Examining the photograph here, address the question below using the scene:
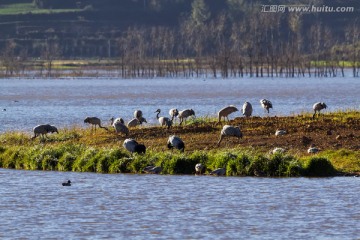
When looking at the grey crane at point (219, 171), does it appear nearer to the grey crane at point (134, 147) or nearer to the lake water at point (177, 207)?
the lake water at point (177, 207)

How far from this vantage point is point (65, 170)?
131ft

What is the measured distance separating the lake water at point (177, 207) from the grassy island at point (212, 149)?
2.18ft

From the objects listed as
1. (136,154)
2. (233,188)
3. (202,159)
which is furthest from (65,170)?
(233,188)

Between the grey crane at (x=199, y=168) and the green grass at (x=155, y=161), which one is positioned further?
the grey crane at (x=199, y=168)

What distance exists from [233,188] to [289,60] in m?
151

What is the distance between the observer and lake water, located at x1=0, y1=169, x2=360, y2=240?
2688 centimetres

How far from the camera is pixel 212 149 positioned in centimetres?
4053

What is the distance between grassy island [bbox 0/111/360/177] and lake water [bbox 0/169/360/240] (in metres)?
0.66

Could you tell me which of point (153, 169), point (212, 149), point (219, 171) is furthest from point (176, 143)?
point (219, 171)

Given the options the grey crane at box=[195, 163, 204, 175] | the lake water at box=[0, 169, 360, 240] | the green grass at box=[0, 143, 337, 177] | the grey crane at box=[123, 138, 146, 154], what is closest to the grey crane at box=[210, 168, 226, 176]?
the green grass at box=[0, 143, 337, 177]

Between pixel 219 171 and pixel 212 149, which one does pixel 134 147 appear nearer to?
pixel 212 149

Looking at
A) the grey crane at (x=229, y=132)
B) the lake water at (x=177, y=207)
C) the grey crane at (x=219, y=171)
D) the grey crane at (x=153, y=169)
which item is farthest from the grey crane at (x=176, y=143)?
the grey crane at (x=219, y=171)

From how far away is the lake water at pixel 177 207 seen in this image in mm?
26875

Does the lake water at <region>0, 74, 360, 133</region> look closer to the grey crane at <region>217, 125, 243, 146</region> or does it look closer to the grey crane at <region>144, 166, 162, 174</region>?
the grey crane at <region>217, 125, 243, 146</region>
